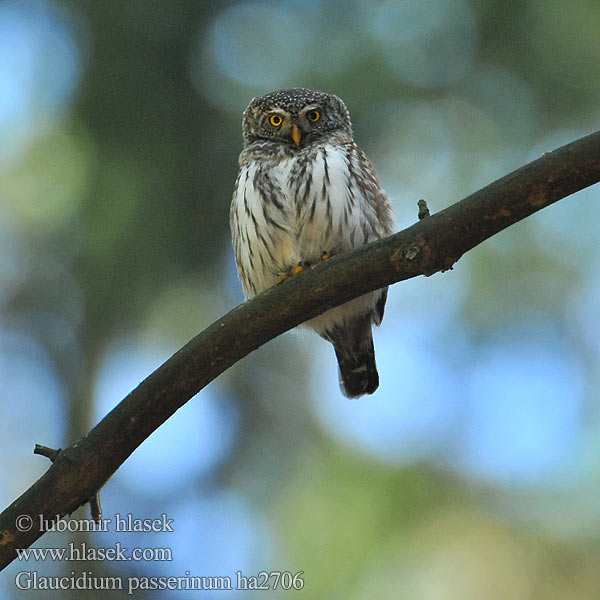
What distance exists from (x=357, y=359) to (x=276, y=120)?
117 centimetres

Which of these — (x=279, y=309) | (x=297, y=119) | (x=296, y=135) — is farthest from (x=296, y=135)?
(x=279, y=309)

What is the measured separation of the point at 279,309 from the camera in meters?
2.69

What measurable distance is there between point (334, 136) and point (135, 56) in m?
3.52

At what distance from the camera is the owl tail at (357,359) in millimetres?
4352

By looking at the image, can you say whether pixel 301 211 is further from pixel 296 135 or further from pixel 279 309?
pixel 279 309

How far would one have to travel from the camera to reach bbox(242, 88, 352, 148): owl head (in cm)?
421

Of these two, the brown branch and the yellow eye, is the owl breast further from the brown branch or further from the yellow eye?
the brown branch

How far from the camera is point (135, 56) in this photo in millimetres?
7246

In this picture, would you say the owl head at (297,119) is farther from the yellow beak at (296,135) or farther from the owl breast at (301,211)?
the owl breast at (301,211)

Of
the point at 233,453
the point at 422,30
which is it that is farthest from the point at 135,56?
the point at 233,453

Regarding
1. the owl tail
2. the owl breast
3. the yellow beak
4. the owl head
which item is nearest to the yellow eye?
the owl head

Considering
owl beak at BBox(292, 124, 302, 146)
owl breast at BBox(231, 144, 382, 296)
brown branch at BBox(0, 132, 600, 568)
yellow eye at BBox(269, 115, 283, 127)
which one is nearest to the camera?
brown branch at BBox(0, 132, 600, 568)

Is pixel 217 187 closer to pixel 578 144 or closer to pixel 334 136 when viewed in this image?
pixel 334 136

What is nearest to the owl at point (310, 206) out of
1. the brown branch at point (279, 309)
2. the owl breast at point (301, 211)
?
the owl breast at point (301, 211)
